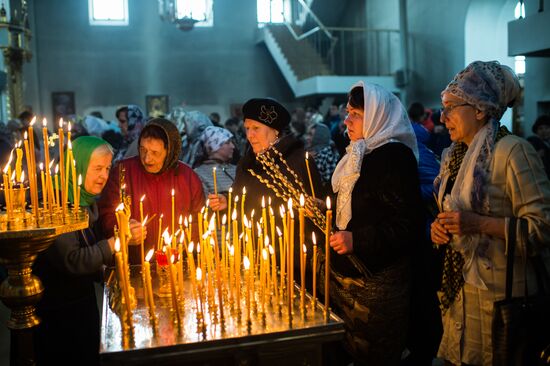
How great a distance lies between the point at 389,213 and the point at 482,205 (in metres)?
0.49

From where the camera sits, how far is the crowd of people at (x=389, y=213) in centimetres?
216

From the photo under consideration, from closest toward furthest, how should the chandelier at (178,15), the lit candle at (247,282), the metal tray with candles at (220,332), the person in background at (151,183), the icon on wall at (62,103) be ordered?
the metal tray with candles at (220,332), the lit candle at (247,282), the person in background at (151,183), the chandelier at (178,15), the icon on wall at (62,103)

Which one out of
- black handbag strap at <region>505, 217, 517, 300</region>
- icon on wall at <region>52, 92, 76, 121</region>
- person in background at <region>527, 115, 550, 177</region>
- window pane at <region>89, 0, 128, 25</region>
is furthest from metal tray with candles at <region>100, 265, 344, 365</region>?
window pane at <region>89, 0, 128, 25</region>

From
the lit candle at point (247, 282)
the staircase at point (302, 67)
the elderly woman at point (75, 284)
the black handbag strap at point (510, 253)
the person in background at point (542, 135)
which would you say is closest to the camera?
the lit candle at point (247, 282)

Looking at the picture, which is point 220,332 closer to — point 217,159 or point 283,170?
point 283,170

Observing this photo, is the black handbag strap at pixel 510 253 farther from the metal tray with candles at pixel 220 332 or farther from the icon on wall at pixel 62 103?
the icon on wall at pixel 62 103

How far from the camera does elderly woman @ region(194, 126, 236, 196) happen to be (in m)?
4.54

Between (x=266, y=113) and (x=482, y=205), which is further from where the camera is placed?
(x=266, y=113)

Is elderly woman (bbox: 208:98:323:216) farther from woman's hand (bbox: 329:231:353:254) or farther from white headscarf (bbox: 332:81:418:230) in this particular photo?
woman's hand (bbox: 329:231:353:254)

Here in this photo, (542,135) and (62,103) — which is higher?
(62,103)

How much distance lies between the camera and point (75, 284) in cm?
273

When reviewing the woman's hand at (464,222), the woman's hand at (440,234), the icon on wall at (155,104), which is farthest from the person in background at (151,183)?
the icon on wall at (155,104)

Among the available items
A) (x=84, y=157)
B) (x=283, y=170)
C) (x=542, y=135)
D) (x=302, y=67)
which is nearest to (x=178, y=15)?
(x=302, y=67)

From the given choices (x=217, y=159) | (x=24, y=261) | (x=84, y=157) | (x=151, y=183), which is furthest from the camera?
(x=217, y=159)
